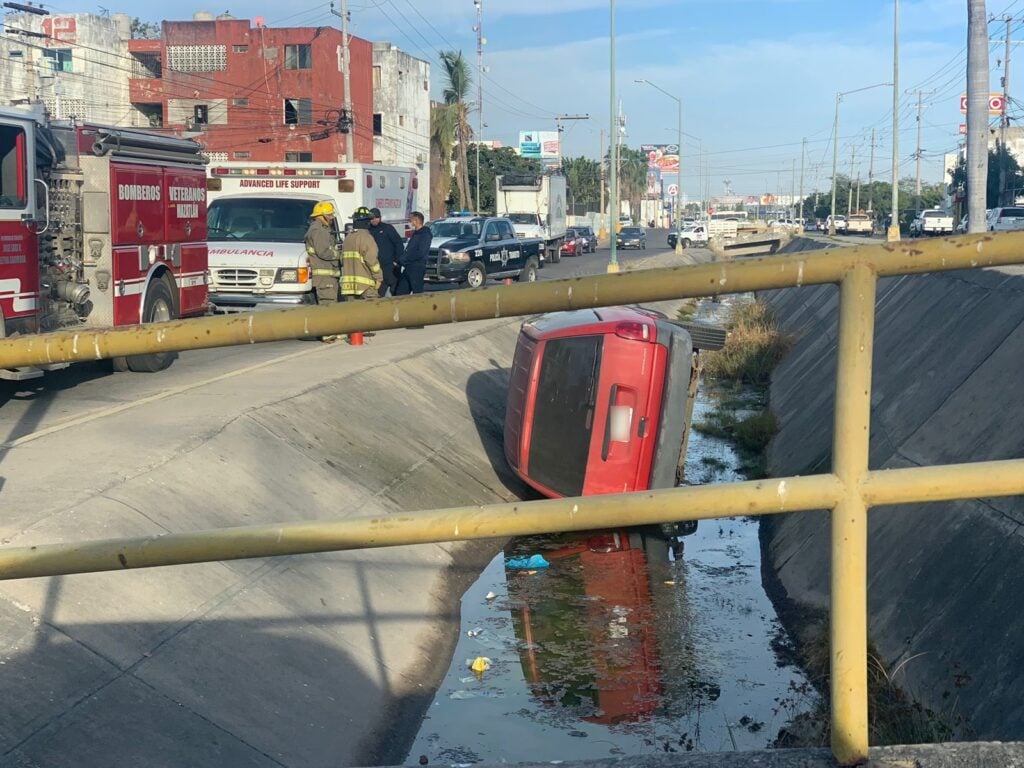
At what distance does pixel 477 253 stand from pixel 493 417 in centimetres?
1722

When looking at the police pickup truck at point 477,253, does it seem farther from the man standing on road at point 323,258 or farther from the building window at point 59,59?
the building window at point 59,59

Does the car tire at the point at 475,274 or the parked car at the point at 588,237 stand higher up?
the parked car at the point at 588,237

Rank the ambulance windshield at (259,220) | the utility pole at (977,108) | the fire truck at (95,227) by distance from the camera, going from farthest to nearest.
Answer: the utility pole at (977,108), the ambulance windshield at (259,220), the fire truck at (95,227)

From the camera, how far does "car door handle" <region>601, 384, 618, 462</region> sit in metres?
11.0

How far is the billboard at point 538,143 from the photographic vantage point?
138750mm

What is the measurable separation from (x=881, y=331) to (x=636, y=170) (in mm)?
168751

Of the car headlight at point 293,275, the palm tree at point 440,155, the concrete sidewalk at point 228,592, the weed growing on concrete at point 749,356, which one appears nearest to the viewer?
the concrete sidewalk at point 228,592

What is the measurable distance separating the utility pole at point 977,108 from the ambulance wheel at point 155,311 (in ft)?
45.2

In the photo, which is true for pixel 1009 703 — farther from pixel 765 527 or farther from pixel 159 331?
pixel 765 527

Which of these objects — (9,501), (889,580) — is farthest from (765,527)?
(9,501)

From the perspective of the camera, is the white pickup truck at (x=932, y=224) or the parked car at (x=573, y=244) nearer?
the parked car at (x=573, y=244)

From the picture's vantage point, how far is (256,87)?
210 ft

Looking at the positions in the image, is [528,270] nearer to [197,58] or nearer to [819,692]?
[819,692]

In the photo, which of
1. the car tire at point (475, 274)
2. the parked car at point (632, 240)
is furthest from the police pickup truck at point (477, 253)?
the parked car at point (632, 240)
